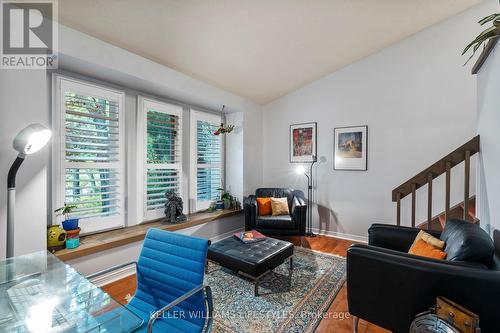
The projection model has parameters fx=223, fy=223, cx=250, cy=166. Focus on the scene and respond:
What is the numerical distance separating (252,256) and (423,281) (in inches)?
54.9

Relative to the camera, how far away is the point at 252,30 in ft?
8.86

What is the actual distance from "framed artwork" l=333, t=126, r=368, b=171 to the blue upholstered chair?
10.8ft

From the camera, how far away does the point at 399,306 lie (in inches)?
55.1

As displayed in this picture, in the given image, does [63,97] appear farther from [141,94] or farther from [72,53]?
[141,94]

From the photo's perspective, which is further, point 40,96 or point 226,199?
point 226,199

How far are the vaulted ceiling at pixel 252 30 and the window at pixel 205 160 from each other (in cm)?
76

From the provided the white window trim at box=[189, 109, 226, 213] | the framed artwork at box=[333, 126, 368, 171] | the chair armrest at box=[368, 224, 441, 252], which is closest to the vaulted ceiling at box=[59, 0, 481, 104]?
the white window trim at box=[189, 109, 226, 213]

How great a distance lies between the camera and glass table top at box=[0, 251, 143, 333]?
0.97 m

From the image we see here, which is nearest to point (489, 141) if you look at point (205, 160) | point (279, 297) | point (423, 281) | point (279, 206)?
point (423, 281)

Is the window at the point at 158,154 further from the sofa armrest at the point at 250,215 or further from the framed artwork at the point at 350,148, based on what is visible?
the framed artwork at the point at 350,148

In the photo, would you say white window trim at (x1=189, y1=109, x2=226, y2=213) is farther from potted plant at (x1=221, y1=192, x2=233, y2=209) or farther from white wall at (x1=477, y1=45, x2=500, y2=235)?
white wall at (x1=477, y1=45, x2=500, y2=235)

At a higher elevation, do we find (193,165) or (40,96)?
(40,96)

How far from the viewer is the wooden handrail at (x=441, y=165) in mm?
2299

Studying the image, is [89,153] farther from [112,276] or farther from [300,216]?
[300,216]
